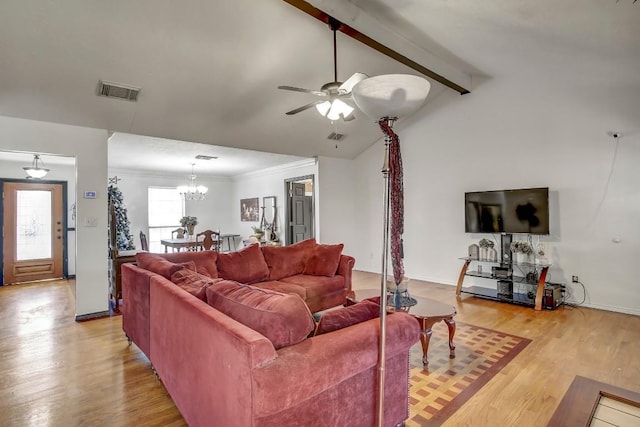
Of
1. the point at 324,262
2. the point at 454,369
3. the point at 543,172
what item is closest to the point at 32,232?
the point at 324,262

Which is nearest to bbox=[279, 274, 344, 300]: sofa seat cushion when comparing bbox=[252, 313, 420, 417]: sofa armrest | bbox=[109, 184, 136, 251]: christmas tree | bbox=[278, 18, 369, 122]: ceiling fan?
bbox=[278, 18, 369, 122]: ceiling fan

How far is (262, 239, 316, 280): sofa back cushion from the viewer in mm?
4109

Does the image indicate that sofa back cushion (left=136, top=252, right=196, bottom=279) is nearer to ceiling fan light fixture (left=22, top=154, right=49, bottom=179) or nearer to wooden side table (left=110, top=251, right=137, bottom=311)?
wooden side table (left=110, top=251, right=137, bottom=311)

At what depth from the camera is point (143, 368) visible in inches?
107

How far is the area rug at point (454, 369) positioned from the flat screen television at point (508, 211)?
184 cm

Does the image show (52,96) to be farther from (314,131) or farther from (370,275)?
(370,275)

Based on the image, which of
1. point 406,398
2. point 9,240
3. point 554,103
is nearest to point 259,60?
point 406,398

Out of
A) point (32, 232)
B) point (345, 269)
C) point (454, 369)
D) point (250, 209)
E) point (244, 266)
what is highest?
point (250, 209)

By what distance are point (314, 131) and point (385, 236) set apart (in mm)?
4645

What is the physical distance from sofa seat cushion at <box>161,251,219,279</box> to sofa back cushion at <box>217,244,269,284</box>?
0.12 meters

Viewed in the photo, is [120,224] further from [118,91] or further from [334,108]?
[334,108]

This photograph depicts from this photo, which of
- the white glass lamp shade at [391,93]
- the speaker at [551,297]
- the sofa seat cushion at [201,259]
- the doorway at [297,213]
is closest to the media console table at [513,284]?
the speaker at [551,297]

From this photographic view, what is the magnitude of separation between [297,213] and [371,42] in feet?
15.9

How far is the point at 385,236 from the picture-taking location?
1.32 metres
